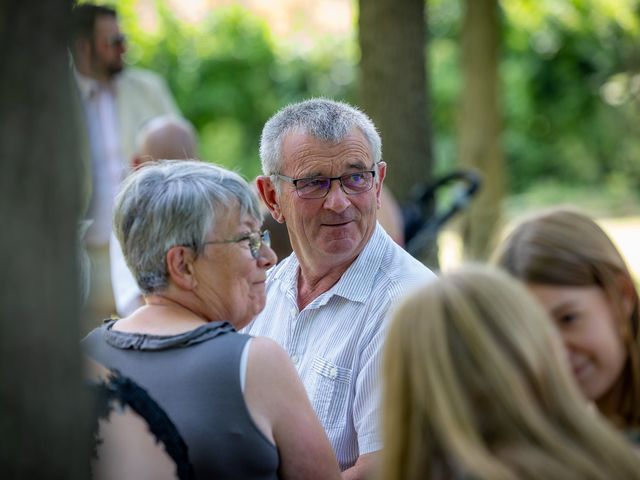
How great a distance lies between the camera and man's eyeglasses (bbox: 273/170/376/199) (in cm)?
373

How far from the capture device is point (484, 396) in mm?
2039

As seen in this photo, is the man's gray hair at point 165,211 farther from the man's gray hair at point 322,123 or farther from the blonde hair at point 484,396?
the blonde hair at point 484,396

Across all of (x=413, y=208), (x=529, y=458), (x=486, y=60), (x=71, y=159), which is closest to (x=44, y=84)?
(x=71, y=159)

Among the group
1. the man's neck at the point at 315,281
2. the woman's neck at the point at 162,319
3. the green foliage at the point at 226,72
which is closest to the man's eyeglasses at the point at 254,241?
the woman's neck at the point at 162,319

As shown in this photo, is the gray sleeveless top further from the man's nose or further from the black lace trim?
the man's nose

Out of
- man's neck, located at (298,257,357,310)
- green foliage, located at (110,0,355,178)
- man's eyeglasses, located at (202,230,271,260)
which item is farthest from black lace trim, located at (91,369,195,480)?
green foliage, located at (110,0,355,178)

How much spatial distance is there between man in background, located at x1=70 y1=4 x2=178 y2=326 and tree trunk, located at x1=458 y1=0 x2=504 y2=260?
5.71 meters

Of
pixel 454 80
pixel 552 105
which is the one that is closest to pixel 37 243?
pixel 454 80

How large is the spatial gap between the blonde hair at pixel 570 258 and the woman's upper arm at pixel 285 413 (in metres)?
0.63

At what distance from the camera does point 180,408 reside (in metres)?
2.74

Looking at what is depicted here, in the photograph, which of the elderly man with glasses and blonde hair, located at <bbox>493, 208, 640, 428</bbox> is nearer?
blonde hair, located at <bbox>493, 208, 640, 428</bbox>

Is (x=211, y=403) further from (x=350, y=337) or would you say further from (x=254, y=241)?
(x=350, y=337)

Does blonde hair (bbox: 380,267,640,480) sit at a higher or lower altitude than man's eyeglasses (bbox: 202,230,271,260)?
lower

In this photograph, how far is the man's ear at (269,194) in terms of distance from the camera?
397 cm
